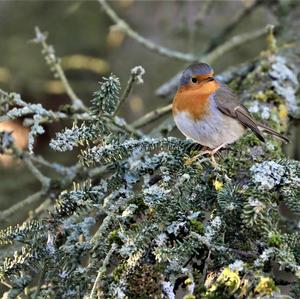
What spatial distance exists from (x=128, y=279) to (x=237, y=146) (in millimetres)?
1178

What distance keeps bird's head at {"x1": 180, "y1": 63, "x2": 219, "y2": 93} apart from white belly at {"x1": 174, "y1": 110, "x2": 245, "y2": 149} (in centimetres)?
15

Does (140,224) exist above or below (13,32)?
below

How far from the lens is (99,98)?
7.24ft

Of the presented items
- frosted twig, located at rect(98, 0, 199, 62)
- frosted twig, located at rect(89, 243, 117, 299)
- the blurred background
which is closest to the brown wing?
frosted twig, located at rect(98, 0, 199, 62)

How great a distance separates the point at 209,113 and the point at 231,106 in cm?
11

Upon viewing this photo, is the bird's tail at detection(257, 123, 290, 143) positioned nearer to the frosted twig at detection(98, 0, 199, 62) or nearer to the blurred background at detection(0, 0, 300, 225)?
the frosted twig at detection(98, 0, 199, 62)

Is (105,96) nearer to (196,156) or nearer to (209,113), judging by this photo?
(196,156)

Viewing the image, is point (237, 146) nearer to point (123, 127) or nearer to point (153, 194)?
point (123, 127)

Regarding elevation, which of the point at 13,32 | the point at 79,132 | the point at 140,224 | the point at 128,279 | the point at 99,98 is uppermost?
the point at 13,32

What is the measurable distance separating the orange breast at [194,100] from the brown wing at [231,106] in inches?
2.0

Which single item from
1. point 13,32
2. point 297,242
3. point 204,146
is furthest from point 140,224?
point 13,32

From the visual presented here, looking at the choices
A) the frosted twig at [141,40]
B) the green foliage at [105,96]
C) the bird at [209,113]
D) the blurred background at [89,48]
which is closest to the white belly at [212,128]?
the bird at [209,113]

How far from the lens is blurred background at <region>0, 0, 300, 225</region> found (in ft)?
16.2

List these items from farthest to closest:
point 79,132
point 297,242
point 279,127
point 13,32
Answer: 1. point 13,32
2. point 279,127
3. point 79,132
4. point 297,242
